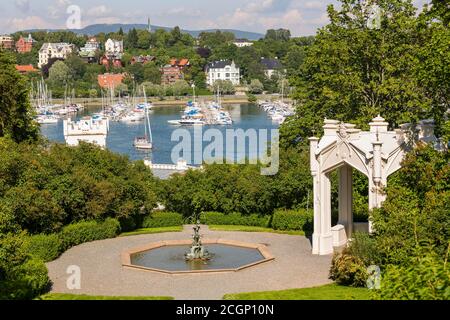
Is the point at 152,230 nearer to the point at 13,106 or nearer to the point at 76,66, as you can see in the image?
the point at 13,106

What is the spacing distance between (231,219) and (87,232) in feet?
27.3

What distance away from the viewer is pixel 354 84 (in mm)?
38344

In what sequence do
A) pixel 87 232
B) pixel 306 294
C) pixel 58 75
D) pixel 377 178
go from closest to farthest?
pixel 306 294
pixel 377 178
pixel 87 232
pixel 58 75

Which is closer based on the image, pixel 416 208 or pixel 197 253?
pixel 416 208

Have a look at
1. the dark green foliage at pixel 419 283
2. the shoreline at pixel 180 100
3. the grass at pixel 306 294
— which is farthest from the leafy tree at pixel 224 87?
the dark green foliage at pixel 419 283

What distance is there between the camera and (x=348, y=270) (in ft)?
84.7

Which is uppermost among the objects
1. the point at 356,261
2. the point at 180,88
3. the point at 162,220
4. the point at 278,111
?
the point at 180,88

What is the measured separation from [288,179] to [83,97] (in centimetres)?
14182

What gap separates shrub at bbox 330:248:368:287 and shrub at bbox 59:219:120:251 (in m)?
12.1

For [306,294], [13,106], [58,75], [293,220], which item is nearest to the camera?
[306,294]

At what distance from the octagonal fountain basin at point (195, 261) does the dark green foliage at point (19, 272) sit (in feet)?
14.1

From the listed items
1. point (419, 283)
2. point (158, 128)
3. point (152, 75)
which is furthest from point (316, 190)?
point (152, 75)

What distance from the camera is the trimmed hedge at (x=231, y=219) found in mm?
39531

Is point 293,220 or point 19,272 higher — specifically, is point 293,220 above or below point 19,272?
below
